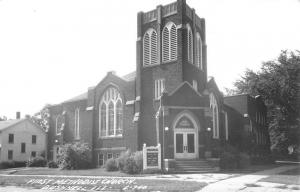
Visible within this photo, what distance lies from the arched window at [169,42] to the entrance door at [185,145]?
23.0 ft

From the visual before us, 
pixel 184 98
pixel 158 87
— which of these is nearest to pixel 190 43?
pixel 158 87

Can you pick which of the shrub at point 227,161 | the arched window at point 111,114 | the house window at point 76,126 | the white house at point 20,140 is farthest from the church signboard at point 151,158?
the white house at point 20,140

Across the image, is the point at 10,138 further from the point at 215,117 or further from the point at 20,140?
the point at 215,117

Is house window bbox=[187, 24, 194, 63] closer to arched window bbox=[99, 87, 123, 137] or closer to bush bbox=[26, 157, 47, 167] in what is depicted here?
arched window bbox=[99, 87, 123, 137]

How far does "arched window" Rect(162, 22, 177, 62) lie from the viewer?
3341 centimetres

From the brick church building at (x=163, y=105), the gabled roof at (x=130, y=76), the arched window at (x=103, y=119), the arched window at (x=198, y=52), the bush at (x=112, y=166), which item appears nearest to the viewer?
the bush at (x=112, y=166)

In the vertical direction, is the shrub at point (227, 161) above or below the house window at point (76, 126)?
below

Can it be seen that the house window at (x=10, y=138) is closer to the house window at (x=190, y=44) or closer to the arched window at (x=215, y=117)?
the arched window at (x=215, y=117)

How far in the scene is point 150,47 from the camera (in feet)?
114

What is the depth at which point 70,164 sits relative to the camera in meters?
34.0

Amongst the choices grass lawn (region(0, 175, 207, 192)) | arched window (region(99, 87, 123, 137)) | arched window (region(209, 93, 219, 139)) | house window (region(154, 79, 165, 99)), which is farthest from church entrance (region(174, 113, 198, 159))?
grass lawn (region(0, 175, 207, 192))

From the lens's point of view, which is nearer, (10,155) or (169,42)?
(169,42)

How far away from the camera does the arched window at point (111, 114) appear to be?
35719mm

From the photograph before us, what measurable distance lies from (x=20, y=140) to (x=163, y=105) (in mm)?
37338
